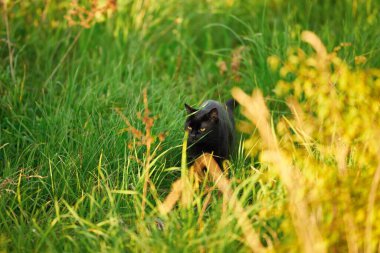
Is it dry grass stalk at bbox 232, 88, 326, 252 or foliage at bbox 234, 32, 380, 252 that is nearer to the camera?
dry grass stalk at bbox 232, 88, 326, 252

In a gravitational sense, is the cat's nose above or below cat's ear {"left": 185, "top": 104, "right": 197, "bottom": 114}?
below

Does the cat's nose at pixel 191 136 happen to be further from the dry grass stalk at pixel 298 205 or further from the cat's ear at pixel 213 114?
the dry grass stalk at pixel 298 205

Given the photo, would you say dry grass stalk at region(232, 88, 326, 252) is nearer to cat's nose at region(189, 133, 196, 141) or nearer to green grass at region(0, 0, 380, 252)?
green grass at region(0, 0, 380, 252)

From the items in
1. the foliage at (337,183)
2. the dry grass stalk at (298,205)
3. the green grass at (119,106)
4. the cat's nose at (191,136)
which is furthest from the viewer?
the cat's nose at (191,136)

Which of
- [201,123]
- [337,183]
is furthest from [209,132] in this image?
[337,183]

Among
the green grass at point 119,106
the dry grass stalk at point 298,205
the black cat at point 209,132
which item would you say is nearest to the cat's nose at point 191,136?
the black cat at point 209,132

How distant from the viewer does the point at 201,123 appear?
11.7 ft

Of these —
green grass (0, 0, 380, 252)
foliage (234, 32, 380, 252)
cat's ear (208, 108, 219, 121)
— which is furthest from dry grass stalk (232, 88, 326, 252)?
cat's ear (208, 108, 219, 121)

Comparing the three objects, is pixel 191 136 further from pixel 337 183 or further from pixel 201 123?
pixel 337 183

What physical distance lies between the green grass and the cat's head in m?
0.18

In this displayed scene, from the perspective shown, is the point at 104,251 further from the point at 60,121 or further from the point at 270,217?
the point at 60,121

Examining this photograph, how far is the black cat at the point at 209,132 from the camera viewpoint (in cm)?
356

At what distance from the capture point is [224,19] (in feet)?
18.5

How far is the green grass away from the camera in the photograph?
2.74 metres
